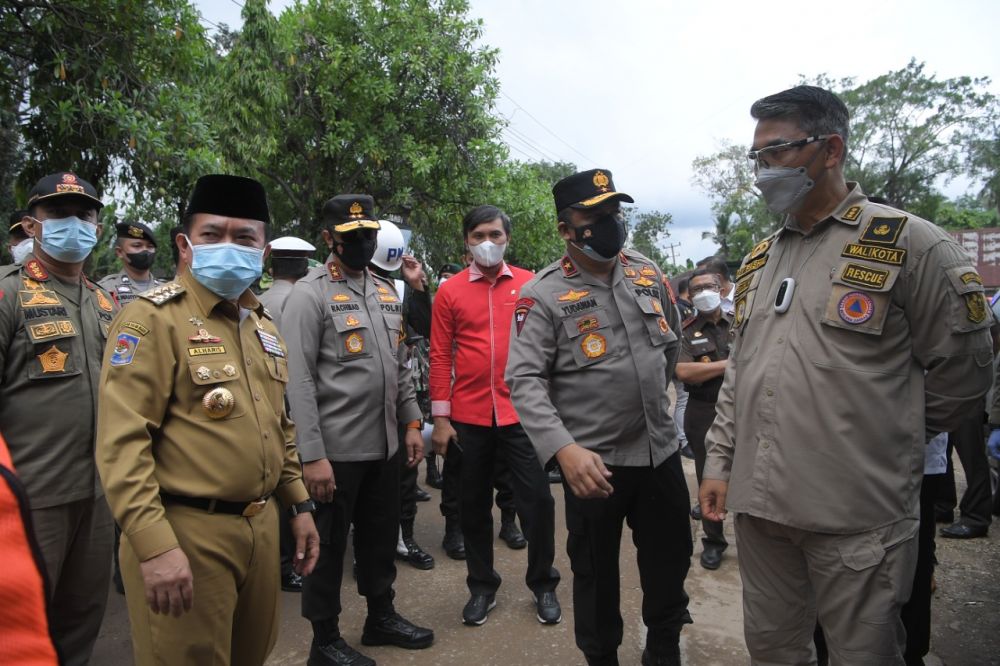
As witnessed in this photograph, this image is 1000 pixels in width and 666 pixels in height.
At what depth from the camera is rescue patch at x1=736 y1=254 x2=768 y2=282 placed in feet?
7.96

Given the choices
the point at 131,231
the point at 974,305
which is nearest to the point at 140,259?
the point at 131,231

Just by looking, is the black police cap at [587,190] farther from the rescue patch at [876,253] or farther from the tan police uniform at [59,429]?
the tan police uniform at [59,429]

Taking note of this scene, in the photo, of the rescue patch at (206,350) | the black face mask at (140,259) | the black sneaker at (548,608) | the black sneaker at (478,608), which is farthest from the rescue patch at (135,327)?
the black face mask at (140,259)

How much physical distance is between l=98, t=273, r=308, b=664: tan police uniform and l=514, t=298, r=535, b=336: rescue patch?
114cm

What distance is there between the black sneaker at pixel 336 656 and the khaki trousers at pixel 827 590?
1.81 m

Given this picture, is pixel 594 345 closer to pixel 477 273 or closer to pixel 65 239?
pixel 477 273

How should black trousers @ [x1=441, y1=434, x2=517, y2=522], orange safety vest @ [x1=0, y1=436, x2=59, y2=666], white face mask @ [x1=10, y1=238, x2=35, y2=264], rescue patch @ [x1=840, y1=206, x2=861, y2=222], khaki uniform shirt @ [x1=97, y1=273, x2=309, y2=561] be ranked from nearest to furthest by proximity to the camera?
orange safety vest @ [x1=0, y1=436, x2=59, y2=666]
khaki uniform shirt @ [x1=97, y1=273, x2=309, y2=561]
rescue patch @ [x1=840, y1=206, x2=861, y2=222]
white face mask @ [x1=10, y1=238, x2=35, y2=264]
black trousers @ [x1=441, y1=434, x2=517, y2=522]

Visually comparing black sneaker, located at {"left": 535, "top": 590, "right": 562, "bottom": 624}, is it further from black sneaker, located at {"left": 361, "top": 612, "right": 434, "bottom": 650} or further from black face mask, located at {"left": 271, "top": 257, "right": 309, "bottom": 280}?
black face mask, located at {"left": 271, "top": 257, "right": 309, "bottom": 280}

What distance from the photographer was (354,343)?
3287 millimetres

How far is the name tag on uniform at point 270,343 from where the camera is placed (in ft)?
7.85

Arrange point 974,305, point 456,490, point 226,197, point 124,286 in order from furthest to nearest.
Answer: point 124,286 < point 456,490 < point 226,197 < point 974,305

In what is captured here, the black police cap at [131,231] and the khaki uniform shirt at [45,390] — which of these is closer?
the khaki uniform shirt at [45,390]

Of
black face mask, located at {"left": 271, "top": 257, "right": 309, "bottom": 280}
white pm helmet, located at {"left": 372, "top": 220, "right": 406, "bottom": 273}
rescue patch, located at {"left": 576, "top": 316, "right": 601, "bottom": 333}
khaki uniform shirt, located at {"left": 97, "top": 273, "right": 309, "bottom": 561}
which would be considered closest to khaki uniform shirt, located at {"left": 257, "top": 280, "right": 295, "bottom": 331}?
black face mask, located at {"left": 271, "top": 257, "right": 309, "bottom": 280}

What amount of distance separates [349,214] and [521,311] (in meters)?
1.12
